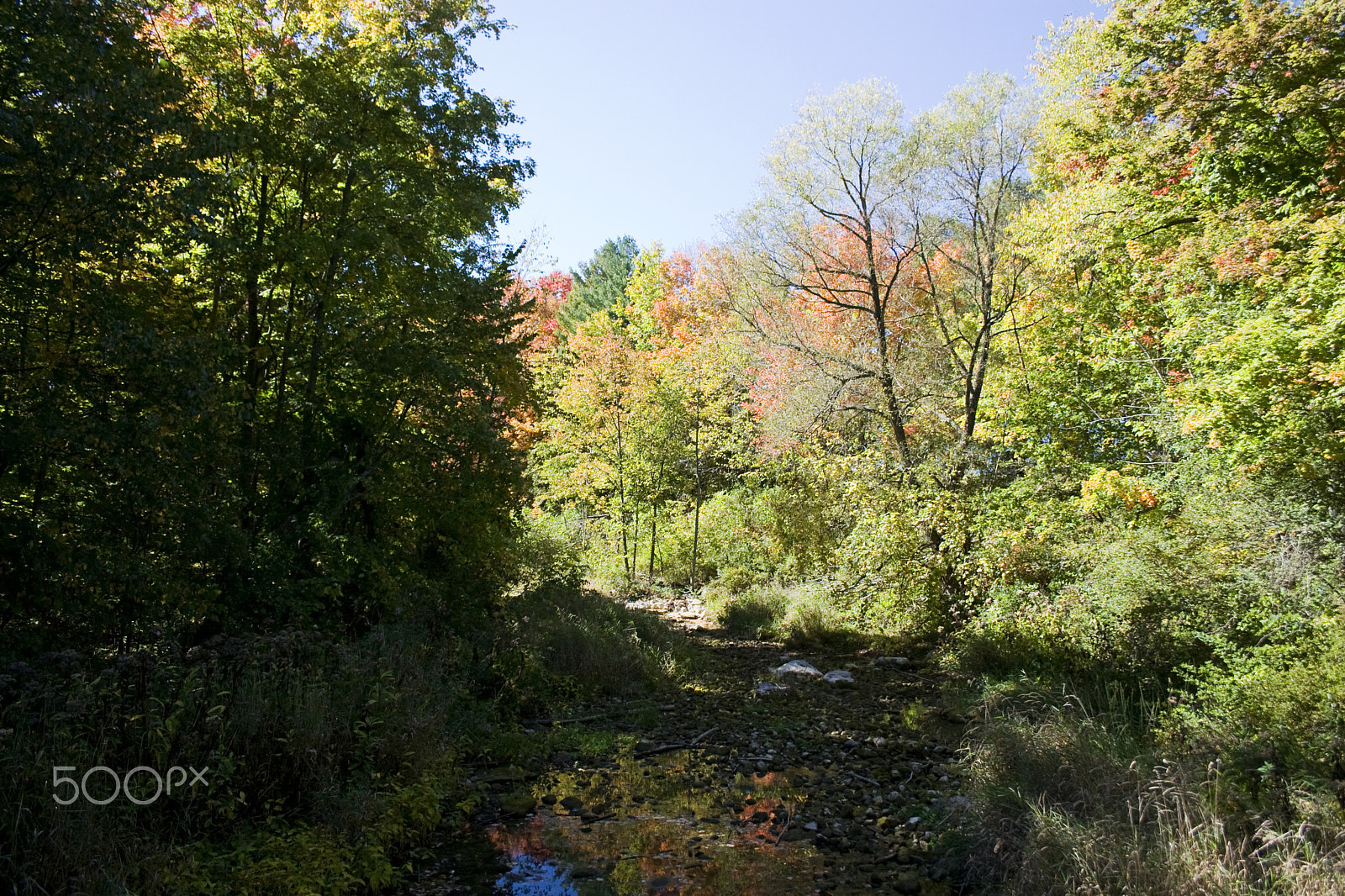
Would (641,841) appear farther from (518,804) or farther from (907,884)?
(907,884)

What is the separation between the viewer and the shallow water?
5707mm

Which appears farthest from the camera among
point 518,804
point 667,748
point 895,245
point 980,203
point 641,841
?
point 895,245

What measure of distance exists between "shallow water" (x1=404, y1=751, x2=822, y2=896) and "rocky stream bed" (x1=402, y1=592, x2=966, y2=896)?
0.02 meters

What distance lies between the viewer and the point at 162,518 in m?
6.94

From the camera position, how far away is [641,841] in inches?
255

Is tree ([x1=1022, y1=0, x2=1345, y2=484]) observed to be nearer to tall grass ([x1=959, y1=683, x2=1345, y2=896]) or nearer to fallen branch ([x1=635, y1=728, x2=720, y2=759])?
tall grass ([x1=959, y1=683, x2=1345, y2=896])

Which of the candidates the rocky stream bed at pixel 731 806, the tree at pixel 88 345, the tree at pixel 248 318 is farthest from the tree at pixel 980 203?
the tree at pixel 88 345

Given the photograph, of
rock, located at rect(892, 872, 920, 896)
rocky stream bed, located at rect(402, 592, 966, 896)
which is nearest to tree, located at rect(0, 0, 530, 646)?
rocky stream bed, located at rect(402, 592, 966, 896)

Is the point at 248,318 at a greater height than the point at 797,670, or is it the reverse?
the point at 248,318

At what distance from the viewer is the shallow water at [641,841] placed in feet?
18.7

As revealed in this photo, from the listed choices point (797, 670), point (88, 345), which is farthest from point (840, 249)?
point (88, 345)

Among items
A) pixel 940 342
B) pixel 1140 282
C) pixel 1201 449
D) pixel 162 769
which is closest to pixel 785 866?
pixel 162 769

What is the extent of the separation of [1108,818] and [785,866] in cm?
239

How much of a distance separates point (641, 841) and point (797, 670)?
6.88m
